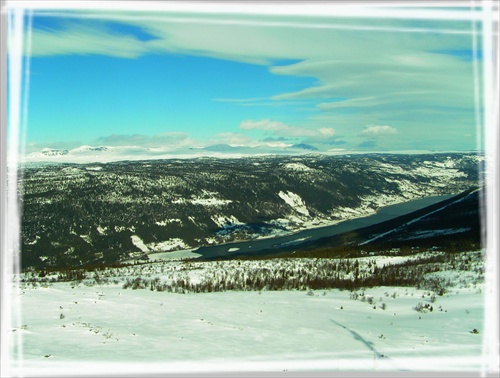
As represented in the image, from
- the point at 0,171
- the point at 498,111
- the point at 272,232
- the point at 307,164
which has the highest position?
the point at 307,164

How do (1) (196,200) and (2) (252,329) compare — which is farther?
(1) (196,200)

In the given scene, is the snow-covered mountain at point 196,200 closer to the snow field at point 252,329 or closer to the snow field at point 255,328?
the snow field at point 255,328

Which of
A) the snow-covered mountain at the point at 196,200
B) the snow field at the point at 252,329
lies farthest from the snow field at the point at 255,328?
the snow-covered mountain at the point at 196,200

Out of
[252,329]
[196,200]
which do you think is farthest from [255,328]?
[196,200]

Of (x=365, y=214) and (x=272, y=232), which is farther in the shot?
(x=365, y=214)

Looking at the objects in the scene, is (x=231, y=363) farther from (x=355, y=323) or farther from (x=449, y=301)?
(x=449, y=301)

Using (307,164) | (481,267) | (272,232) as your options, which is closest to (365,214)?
(272,232)

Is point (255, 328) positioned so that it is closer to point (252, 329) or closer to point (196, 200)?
point (252, 329)

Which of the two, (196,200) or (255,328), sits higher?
(196,200)

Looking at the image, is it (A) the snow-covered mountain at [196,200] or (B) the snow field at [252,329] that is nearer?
(B) the snow field at [252,329]
